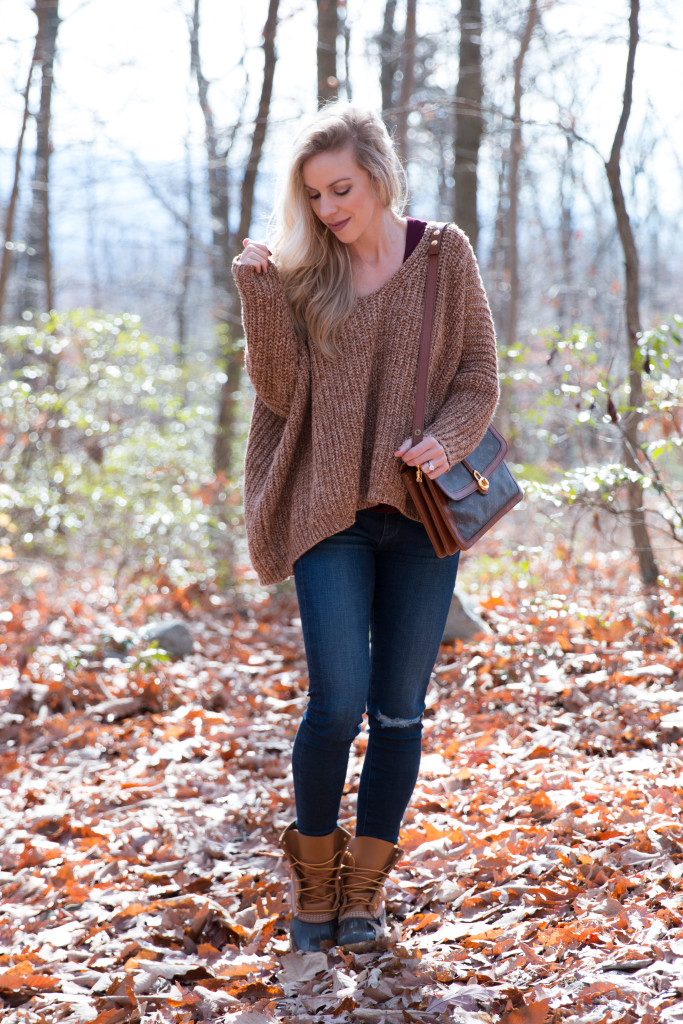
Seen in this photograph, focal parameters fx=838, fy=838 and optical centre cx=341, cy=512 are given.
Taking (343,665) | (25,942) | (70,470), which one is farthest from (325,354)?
(70,470)

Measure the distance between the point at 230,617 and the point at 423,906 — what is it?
4.01 meters

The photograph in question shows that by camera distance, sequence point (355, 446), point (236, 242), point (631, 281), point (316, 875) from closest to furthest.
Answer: point (355, 446)
point (316, 875)
point (631, 281)
point (236, 242)

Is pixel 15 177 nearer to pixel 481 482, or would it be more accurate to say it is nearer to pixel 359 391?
pixel 359 391

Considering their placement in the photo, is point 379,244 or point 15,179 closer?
point 379,244

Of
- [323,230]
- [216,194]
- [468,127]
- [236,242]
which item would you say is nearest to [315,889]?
[323,230]

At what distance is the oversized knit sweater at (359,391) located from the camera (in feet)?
7.53

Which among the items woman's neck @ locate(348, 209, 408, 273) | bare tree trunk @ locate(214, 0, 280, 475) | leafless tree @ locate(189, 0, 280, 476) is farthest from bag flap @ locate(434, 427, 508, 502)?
bare tree trunk @ locate(214, 0, 280, 475)

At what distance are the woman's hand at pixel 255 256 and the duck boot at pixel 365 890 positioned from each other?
1666 mm

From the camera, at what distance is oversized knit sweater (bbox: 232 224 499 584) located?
229cm

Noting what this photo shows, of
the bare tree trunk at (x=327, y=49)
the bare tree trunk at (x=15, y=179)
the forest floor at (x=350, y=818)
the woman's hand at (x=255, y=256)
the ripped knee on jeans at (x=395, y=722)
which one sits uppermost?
the bare tree trunk at (x=327, y=49)

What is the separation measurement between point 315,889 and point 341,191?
2006 mm

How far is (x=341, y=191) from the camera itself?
2381 millimetres

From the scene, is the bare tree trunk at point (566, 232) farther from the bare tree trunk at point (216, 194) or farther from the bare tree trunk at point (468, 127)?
the bare tree trunk at point (468, 127)

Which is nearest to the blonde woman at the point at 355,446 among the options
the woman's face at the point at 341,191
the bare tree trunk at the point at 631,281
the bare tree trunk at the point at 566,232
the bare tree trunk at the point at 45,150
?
the woman's face at the point at 341,191
